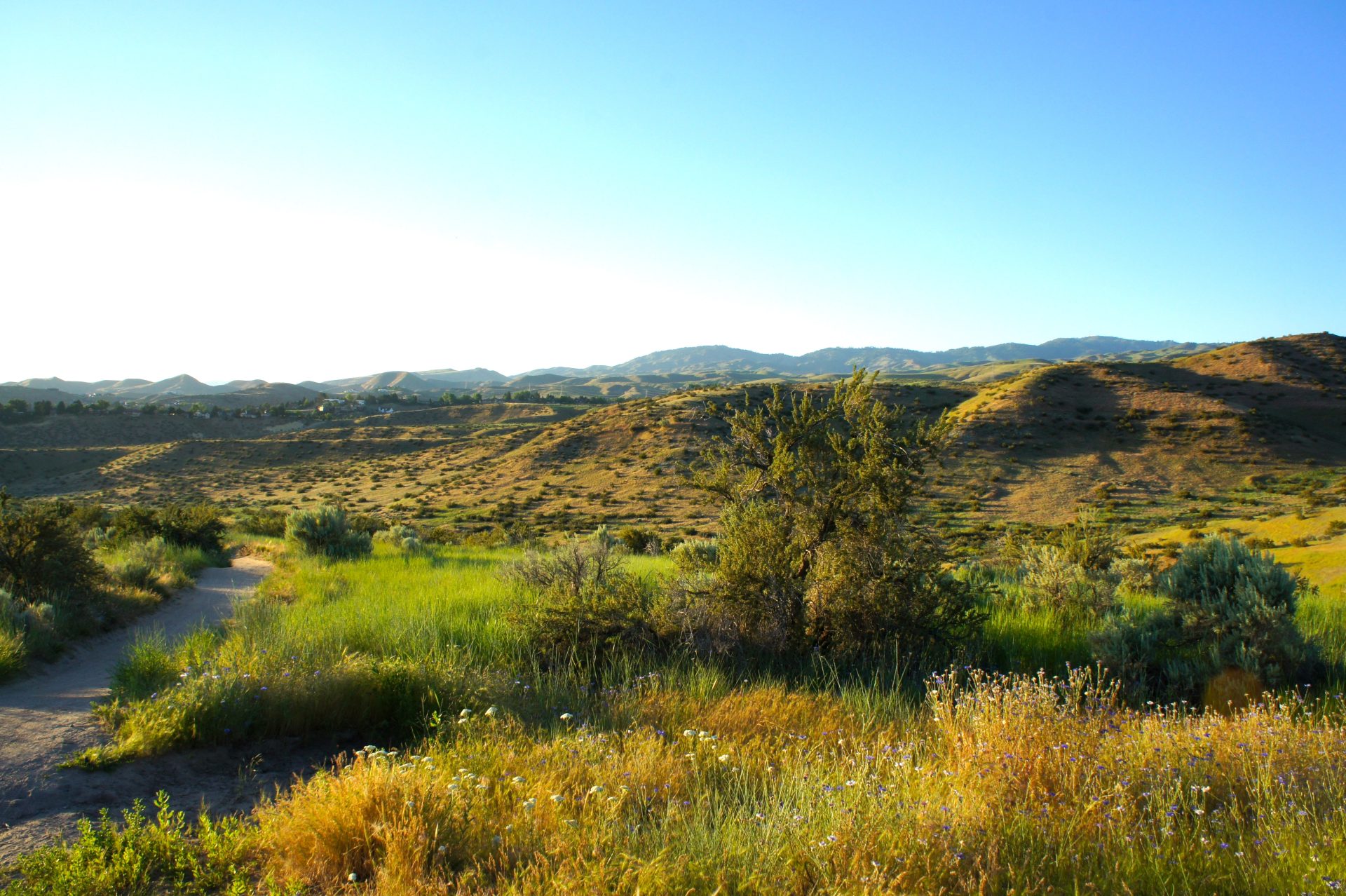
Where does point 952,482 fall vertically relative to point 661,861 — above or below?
below

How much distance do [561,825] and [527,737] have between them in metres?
1.43

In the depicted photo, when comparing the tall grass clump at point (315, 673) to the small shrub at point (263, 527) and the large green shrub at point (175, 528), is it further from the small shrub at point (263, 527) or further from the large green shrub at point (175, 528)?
the small shrub at point (263, 527)

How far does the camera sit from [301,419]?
3991 inches

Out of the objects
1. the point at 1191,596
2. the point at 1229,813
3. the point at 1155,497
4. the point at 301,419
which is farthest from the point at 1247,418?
the point at 301,419

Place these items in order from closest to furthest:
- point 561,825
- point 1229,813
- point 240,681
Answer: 1. point 561,825
2. point 1229,813
3. point 240,681

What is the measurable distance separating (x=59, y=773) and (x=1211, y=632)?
8909mm

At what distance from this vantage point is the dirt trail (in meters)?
4.03

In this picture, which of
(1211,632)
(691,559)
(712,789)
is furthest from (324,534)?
(1211,632)

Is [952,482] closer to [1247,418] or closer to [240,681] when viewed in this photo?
Result: [1247,418]

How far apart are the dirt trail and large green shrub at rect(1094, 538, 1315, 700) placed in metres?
7.06

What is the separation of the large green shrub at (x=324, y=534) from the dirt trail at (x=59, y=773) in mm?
9447

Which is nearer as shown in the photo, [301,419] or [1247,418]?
[1247,418]

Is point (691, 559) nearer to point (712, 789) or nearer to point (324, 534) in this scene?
point (712, 789)

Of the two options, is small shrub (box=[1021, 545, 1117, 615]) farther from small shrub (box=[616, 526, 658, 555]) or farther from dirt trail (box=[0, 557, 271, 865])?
small shrub (box=[616, 526, 658, 555])
